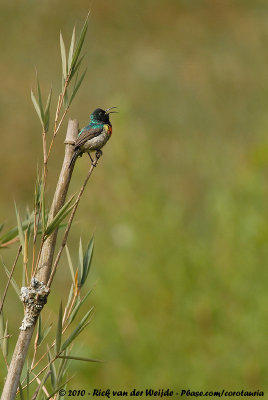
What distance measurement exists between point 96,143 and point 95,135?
34 mm

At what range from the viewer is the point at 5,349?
1433 millimetres

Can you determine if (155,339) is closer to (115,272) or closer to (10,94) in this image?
(115,272)

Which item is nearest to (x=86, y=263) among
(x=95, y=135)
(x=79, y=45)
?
(x=79, y=45)

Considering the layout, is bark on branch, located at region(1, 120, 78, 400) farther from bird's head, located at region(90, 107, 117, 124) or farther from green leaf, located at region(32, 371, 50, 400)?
bird's head, located at region(90, 107, 117, 124)

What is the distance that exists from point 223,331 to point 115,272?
947 mm

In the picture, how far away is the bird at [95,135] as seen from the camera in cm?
187

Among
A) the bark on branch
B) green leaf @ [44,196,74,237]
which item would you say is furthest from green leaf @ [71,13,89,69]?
green leaf @ [44,196,74,237]

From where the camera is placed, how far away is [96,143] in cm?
195

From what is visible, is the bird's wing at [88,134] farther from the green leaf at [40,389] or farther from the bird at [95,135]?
the green leaf at [40,389]

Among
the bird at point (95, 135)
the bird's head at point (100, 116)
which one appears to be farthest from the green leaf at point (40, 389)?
the bird's head at point (100, 116)

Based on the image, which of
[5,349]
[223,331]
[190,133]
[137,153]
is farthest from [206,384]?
[190,133]

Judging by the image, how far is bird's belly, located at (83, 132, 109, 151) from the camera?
6.17 feet

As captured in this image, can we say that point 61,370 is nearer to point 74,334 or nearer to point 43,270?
point 74,334

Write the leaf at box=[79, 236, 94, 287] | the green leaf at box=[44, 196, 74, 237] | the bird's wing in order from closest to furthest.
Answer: the green leaf at box=[44, 196, 74, 237]
the leaf at box=[79, 236, 94, 287]
the bird's wing
